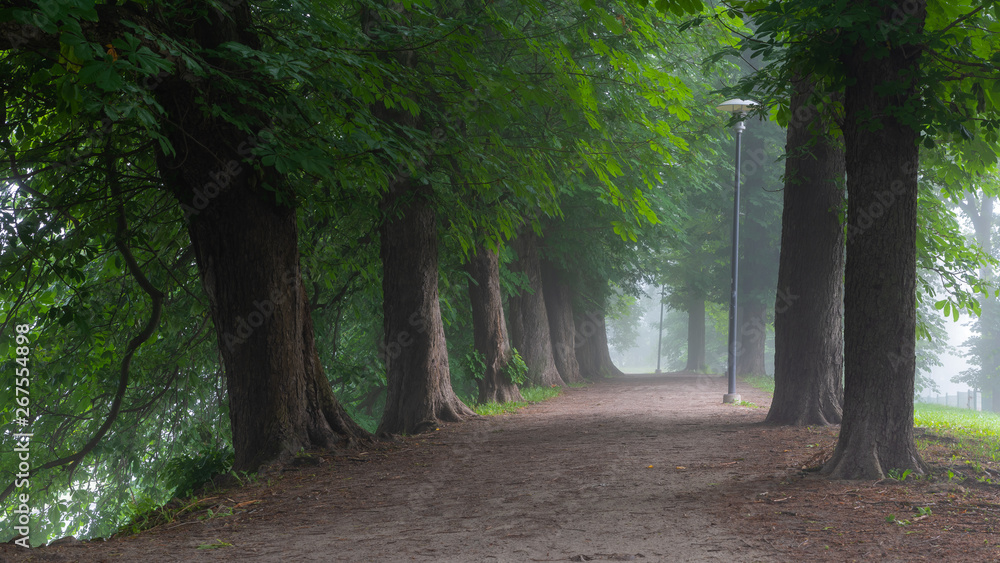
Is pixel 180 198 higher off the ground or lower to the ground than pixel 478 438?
higher

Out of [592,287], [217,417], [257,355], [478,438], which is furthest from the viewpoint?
[592,287]

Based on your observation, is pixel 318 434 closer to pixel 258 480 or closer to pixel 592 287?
pixel 258 480

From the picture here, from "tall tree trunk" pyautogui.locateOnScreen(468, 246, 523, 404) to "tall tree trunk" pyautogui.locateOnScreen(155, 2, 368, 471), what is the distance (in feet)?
24.4

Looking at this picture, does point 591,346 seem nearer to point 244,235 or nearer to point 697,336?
point 697,336

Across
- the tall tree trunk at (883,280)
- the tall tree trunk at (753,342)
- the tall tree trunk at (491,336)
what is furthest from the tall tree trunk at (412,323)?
the tall tree trunk at (753,342)

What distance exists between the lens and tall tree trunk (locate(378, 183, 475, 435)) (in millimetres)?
10555

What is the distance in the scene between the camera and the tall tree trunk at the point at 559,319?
23.6 meters

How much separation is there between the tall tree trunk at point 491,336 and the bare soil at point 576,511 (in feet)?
19.8

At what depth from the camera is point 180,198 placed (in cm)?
673

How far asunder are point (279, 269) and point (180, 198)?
3.84 ft

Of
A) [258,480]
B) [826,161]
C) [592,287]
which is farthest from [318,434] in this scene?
[592,287]

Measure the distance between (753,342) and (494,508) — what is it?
23703 millimetres

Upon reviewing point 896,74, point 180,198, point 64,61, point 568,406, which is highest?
point 896,74

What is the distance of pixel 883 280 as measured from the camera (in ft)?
20.9
